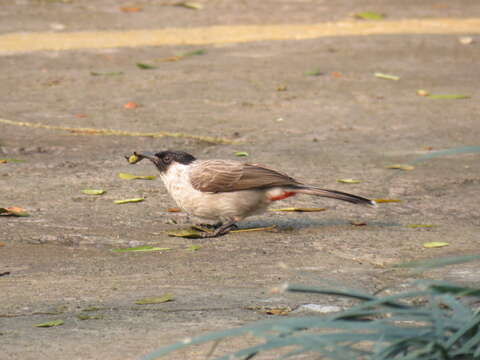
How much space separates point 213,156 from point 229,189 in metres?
1.60

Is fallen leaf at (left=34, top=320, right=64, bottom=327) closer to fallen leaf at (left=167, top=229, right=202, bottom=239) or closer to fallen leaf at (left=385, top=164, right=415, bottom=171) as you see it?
fallen leaf at (left=167, top=229, right=202, bottom=239)

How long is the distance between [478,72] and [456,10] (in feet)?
9.82

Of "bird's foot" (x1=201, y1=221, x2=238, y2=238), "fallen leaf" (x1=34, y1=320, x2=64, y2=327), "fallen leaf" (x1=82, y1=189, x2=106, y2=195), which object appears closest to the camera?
"fallen leaf" (x1=34, y1=320, x2=64, y2=327)

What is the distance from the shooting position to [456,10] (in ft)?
39.1

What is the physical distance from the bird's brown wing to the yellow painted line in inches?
203

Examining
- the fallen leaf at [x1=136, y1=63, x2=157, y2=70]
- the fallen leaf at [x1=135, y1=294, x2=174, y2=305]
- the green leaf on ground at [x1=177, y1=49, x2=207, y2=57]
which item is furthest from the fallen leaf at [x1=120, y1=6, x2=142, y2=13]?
the fallen leaf at [x1=135, y1=294, x2=174, y2=305]

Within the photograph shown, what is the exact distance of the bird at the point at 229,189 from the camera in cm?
504

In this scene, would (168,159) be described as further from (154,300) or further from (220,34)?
(220,34)

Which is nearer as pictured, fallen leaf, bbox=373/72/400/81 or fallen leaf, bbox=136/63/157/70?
fallen leaf, bbox=373/72/400/81

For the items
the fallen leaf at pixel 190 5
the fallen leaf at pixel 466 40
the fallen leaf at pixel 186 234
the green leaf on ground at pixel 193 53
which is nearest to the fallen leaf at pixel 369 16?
the fallen leaf at pixel 466 40

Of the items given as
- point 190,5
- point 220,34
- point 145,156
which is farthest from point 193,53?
point 145,156

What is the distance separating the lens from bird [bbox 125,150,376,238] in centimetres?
504

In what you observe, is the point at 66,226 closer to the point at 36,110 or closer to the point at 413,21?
the point at 36,110

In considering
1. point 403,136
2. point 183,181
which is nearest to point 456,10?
point 403,136
